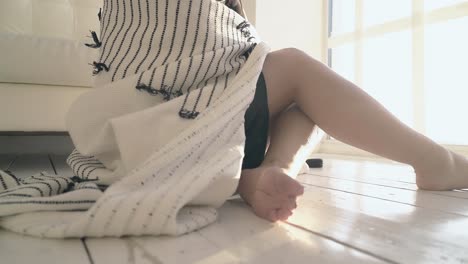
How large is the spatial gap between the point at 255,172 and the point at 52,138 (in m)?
1.44

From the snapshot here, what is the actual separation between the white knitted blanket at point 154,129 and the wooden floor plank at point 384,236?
0.11 metres

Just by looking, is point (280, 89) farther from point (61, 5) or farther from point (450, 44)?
point (61, 5)

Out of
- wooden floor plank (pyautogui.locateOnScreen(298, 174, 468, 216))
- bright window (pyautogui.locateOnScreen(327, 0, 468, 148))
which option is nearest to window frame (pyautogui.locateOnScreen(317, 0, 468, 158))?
bright window (pyautogui.locateOnScreen(327, 0, 468, 148))

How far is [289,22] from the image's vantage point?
2059 millimetres

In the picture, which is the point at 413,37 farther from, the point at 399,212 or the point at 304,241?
the point at 304,241

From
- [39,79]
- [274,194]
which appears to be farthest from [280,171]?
[39,79]

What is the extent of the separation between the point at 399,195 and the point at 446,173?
0.08 metres

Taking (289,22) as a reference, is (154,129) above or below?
below

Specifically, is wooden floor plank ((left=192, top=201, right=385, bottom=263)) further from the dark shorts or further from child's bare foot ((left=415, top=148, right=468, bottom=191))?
child's bare foot ((left=415, top=148, right=468, bottom=191))

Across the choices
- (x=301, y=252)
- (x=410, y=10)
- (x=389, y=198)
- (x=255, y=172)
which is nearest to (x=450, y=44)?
(x=410, y=10)

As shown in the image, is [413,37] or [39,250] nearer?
[39,250]

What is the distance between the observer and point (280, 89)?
62 centimetres

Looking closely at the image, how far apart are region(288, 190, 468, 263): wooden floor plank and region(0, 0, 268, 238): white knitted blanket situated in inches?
4.5

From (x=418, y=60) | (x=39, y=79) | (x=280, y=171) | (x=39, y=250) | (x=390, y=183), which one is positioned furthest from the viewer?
(x=418, y=60)
